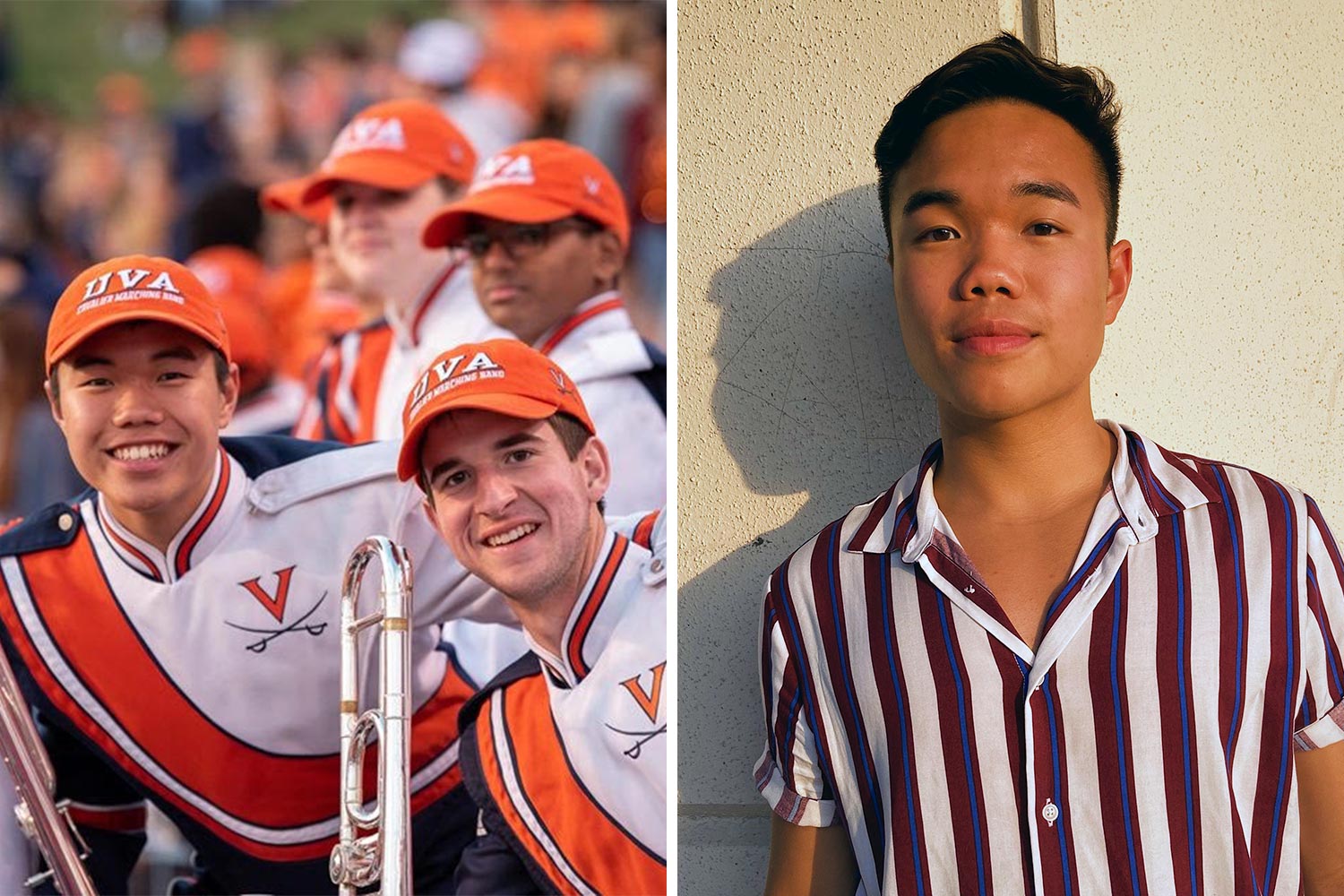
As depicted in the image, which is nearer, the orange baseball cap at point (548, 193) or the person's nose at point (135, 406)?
the person's nose at point (135, 406)

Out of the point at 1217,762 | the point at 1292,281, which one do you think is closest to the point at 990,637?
the point at 1217,762

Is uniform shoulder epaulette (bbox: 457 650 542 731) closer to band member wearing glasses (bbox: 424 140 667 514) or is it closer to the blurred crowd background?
band member wearing glasses (bbox: 424 140 667 514)

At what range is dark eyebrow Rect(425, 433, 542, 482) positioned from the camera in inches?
80.3

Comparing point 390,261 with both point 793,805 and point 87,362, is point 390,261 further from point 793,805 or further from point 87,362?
point 793,805

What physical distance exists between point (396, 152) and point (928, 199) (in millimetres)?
886

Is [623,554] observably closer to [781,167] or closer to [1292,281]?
[781,167]

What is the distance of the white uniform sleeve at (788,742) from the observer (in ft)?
5.76

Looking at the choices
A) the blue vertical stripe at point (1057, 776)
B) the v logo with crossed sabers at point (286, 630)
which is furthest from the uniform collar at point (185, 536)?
the blue vertical stripe at point (1057, 776)

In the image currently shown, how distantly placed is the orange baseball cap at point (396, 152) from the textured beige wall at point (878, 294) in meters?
0.43

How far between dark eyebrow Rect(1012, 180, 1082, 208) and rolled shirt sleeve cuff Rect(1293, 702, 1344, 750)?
64 centimetres

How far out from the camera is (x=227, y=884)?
2041 millimetres

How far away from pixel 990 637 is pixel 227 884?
3.75 feet

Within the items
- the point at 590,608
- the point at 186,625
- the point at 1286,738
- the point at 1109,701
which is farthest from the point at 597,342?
the point at 1286,738

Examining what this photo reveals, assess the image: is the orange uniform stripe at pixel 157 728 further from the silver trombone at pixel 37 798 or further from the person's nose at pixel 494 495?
the person's nose at pixel 494 495
